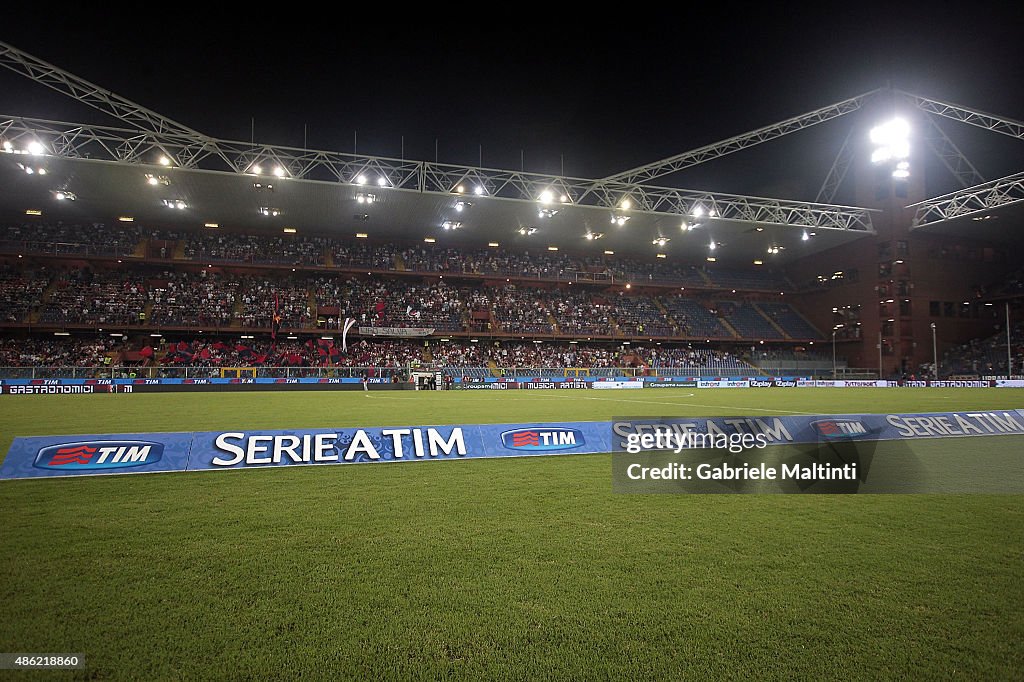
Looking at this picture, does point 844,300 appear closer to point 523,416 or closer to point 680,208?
point 680,208

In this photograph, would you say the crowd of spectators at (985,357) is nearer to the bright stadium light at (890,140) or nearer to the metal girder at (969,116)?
the bright stadium light at (890,140)

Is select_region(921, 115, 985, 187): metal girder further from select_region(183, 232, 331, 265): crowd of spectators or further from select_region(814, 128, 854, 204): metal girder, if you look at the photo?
select_region(183, 232, 331, 265): crowd of spectators

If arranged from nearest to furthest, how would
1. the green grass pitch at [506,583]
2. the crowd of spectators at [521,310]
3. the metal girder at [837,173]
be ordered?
the green grass pitch at [506,583]
the metal girder at [837,173]
the crowd of spectators at [521,310]

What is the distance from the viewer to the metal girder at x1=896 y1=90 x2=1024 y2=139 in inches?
1281

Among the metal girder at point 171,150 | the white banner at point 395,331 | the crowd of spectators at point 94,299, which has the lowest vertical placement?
the white banner at point 395,331

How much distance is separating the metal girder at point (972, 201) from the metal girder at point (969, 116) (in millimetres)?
2963

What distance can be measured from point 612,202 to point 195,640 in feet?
128

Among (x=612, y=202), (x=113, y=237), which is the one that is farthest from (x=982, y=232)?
(x=113, y=237)

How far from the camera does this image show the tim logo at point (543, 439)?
28.6ft

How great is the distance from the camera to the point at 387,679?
92.7 inches

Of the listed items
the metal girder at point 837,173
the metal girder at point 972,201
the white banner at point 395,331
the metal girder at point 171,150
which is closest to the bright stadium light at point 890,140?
the metal girder at point 837,173

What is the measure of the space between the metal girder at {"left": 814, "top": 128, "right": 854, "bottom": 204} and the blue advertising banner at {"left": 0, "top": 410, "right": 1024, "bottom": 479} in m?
40.5

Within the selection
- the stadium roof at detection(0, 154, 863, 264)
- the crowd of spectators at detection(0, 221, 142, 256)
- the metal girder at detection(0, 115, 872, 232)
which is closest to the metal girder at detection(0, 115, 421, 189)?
the metal girder at detection(0, 115, 872, 232)

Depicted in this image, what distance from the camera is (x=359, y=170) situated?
106 ft
